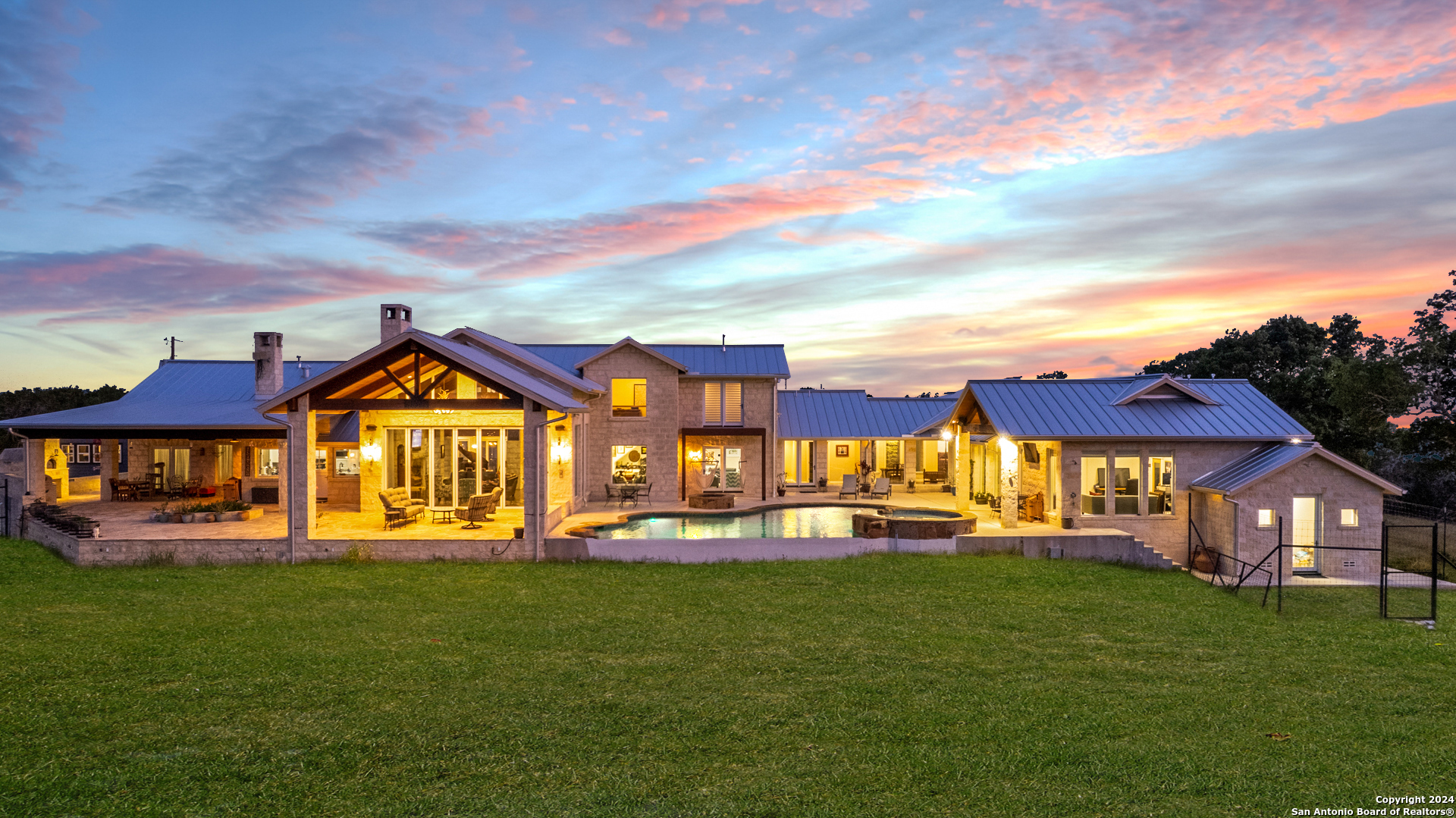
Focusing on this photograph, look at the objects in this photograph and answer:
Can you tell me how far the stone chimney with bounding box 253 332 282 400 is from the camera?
24047 millimetres

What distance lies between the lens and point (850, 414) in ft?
107

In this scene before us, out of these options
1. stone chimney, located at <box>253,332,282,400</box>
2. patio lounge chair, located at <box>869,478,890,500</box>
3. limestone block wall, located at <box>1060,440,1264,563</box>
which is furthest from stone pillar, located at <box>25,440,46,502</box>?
limestone block wall, located at <box>1060,440,1264,563</box>

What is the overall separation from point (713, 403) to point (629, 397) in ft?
9.70

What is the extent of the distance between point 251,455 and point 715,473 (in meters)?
15.4

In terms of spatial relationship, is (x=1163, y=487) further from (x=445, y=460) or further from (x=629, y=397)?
(x=445, y=460)

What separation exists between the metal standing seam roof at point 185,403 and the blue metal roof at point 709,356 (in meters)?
7.60

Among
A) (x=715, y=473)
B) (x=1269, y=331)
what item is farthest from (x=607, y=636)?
(x=1269, y=331)

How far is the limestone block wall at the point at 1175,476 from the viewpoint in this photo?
20391 millimetres

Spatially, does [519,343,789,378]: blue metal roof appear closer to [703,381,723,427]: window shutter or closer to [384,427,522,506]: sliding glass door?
[703,381,723,427]: window shutter

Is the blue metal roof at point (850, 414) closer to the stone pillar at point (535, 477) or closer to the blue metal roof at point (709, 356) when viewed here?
the blue metal roof at point (709, 356)

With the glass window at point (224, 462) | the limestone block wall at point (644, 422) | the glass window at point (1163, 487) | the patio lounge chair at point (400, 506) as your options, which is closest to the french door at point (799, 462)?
the limestone block wall at point (644, 422)

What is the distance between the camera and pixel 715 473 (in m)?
27.9

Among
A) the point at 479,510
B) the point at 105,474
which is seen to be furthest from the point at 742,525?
the point at 105,474

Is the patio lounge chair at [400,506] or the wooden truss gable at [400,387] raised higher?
the wooden truss gable at [400,387]
